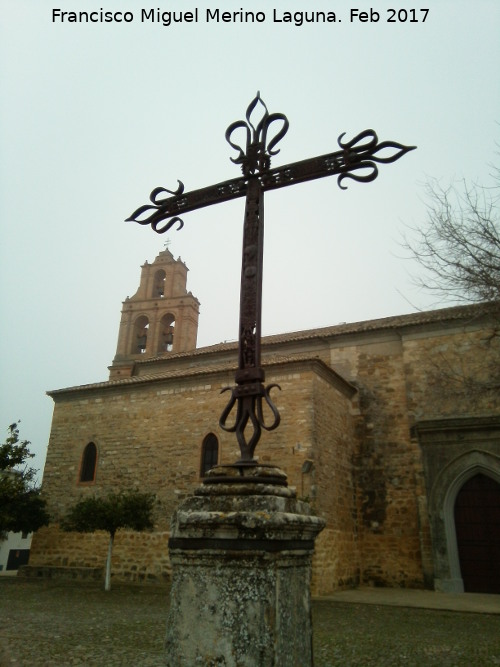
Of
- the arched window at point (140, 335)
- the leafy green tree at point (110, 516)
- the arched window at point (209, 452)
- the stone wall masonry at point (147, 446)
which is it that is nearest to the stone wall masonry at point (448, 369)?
the stone wall masonry at point (147, 446)

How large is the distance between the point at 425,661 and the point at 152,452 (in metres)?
10.8

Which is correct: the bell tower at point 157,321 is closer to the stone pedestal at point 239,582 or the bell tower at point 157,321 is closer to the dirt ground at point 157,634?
the dirt ground at point 157,634

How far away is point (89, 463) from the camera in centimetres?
1664

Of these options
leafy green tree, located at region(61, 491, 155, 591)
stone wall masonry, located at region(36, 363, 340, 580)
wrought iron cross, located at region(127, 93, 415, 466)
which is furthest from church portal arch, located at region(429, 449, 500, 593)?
wrought iron cross, located at region(127, 93, 415, 466)

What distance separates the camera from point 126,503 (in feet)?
42.7

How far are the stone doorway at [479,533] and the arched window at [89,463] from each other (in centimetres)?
1136

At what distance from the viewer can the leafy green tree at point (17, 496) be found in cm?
1449

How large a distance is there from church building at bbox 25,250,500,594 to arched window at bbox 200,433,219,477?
0.04 metres

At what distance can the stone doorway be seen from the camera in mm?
13055

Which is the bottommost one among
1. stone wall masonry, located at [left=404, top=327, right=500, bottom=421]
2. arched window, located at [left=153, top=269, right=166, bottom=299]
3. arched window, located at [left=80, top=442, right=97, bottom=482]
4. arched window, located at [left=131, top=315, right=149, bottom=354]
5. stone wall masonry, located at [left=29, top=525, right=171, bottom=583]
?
stone wall masonry, located at [left=29, top=525, right=171, bottom=583]

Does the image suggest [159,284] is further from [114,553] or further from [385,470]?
[385,470]

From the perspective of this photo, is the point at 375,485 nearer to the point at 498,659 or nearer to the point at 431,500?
the point at 431,500

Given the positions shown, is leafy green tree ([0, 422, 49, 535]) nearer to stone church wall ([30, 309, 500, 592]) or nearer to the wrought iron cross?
stone church wall ([30, 309, 500, 592])

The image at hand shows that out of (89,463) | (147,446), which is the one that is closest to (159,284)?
(89,463)
